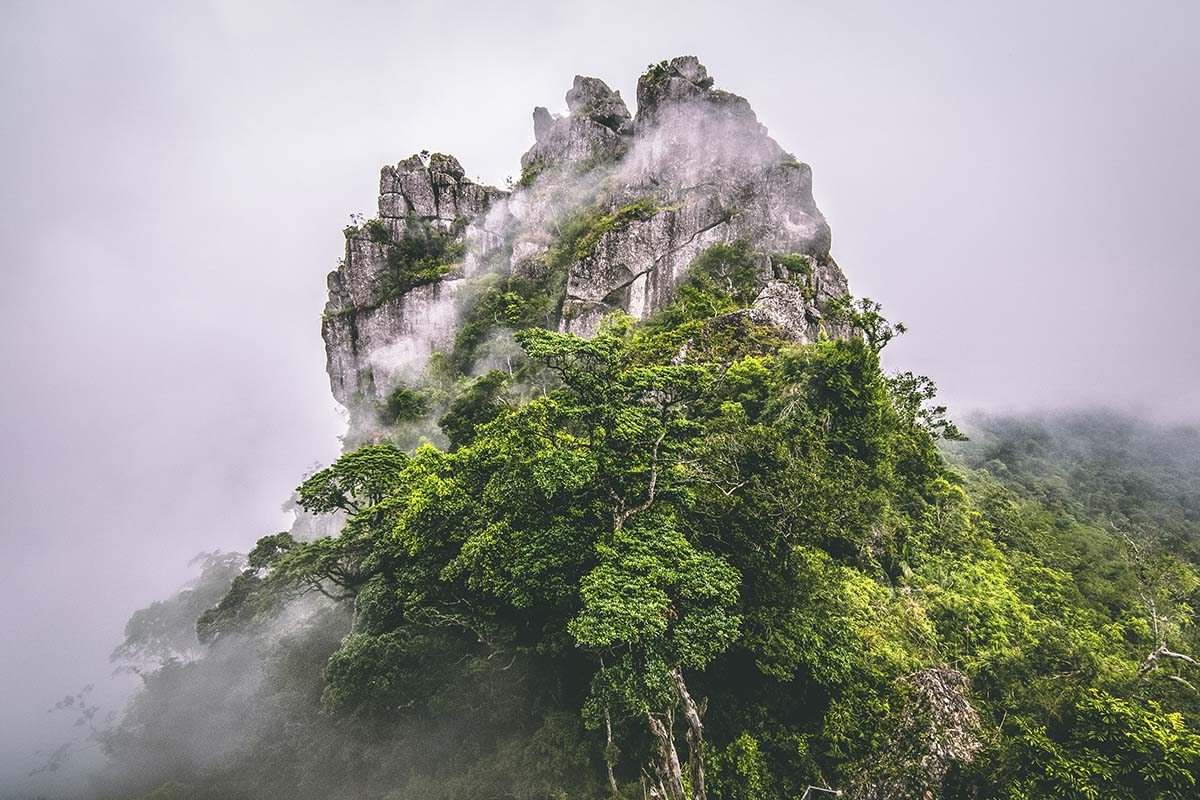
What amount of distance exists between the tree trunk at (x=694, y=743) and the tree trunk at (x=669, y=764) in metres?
0.33

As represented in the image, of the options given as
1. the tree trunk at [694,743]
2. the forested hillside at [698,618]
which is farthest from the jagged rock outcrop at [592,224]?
the tree trunk at [694,743]

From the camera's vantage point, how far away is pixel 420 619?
1427 centimetres

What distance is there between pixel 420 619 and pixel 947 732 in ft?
44.4

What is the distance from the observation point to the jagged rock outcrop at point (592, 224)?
36938 millimetres

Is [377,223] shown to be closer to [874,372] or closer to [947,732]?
[874,372]

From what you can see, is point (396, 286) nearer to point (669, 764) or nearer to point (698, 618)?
point (698, 618)

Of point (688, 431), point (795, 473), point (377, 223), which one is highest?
point (377, 223)

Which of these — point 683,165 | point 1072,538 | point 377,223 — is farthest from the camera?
point 377,223

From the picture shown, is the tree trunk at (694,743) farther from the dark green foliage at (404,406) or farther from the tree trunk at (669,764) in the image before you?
the dark green foliage at (404,406)

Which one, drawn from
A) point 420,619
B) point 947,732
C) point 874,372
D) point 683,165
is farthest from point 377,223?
point 947,732

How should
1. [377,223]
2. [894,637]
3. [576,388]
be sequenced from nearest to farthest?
[894,637], [576,388], [377,223]

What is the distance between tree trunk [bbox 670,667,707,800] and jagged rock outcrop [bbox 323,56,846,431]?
28.2 m

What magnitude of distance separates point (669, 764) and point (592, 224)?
1628 inches

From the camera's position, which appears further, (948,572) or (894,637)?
(948,572)
